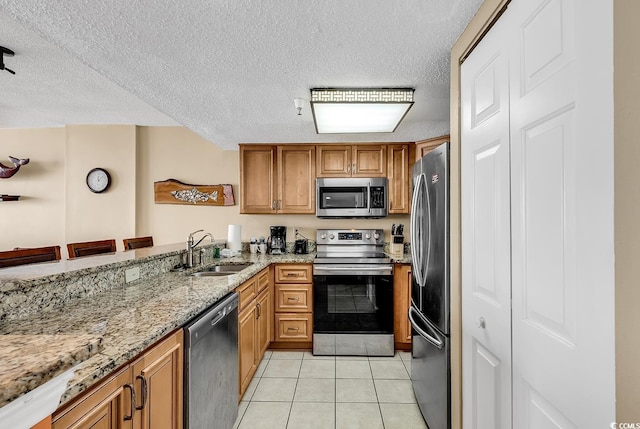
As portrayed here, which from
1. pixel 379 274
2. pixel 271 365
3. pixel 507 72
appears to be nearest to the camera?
pixel 507 72

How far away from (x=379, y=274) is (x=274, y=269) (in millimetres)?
1051

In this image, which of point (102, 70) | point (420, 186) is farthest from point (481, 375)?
point (102, 70)

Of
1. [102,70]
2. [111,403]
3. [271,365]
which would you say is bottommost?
[271,365]

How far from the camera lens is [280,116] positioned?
8.48ft

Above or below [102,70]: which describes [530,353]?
below

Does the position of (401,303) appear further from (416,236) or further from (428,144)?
(428,144)

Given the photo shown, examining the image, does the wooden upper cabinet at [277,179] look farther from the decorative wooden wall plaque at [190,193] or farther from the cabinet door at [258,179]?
the decorative wooden wall plaque at [190,193]

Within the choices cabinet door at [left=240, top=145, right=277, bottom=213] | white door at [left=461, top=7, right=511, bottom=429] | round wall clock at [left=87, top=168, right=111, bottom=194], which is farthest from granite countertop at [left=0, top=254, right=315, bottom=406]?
round wall clock at [left=87, top=168, right=111, bottom=194]

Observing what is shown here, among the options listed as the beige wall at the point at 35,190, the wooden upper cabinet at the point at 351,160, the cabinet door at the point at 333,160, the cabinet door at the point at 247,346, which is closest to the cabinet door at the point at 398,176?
the wooden upper cabinet at the point at 351,160

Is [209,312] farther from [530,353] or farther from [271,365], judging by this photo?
[271,365]

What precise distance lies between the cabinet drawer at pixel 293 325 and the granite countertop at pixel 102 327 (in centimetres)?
112

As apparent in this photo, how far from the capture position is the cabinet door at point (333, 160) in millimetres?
3459

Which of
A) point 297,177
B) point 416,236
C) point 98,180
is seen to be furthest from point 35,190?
point 416,236

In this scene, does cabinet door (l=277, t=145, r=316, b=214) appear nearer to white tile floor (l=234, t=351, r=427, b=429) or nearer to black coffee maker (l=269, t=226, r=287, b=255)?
black coffee maker (l=269, t=226, r=287, b=255)
